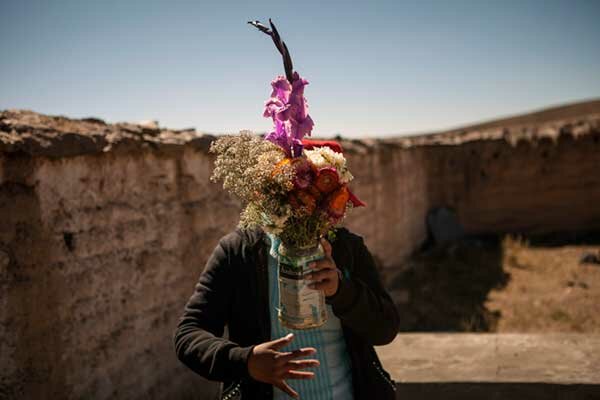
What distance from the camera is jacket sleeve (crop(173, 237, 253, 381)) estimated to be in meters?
1.48

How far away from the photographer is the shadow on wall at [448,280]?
6.24 m

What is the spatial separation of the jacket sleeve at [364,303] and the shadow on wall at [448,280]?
4.43 metres

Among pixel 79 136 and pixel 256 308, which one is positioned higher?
pixel 79 136

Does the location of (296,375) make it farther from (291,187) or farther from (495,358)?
(495,358)

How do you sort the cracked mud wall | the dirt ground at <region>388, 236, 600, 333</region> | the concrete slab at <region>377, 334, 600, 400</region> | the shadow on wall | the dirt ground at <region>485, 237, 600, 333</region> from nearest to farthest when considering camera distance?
the cracked mud wall < the concrete slab at <region>377, 334, 600, 400</region> < the dirt ground at <region>485, 237, 600, 333</region> < the dirt ground at <region>388, 236, 600, 333</region> < the shadow on wall

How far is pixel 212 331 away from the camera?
166cm

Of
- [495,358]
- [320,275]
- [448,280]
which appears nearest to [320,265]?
[320,275]

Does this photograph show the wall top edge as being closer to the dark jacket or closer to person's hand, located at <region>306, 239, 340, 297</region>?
the dark jacket

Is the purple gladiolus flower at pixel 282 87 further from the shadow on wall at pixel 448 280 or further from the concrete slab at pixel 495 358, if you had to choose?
the shadow on wall at pixel 448 280

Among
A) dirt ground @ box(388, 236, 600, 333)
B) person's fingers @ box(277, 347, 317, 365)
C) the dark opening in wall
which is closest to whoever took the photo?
person's fingers @ box(277, 347, 317, 365)

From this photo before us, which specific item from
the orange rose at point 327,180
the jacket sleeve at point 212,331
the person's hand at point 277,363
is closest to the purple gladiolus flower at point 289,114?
the orange rose at point 327,180


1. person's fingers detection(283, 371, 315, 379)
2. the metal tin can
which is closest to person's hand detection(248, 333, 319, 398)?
person's fingers detection(283, 371, 315, 379)

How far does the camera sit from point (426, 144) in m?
10.7

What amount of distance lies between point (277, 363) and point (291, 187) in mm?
472
